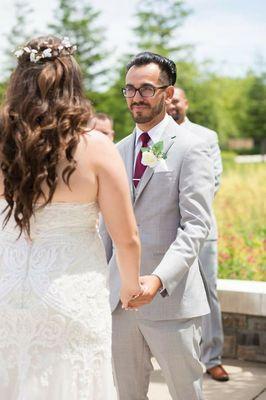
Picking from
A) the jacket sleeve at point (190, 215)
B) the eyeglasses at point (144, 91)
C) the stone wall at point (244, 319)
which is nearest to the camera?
the jacket sleeve at point (190, 215)

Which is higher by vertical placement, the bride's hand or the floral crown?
the floral crown

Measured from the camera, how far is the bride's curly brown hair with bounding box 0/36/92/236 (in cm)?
260

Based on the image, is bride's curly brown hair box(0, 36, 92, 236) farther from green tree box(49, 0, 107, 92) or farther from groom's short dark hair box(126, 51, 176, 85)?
green tree box(49, 0, 107, 92)

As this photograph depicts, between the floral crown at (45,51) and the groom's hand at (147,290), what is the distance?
42.4 inches

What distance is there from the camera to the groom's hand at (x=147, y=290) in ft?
10.2

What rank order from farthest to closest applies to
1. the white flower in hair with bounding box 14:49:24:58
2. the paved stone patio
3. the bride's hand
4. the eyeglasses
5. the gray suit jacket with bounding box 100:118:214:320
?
1. the paved stone patio
2. the eyeglasses
3. the gray suit jacket with bounding box 100:118:214:320
4. the bride's hand
5. the white flower in hair with bounding box 14:49:24:58

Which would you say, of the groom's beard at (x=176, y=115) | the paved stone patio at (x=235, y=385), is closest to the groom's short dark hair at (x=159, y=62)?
the groom's beard at (x=176, y=115)

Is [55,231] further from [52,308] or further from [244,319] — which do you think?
[244,319]

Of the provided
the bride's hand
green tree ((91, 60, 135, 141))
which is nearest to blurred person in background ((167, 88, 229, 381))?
the bride's hand

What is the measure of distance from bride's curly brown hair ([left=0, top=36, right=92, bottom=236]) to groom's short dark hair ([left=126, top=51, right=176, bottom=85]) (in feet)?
3.39

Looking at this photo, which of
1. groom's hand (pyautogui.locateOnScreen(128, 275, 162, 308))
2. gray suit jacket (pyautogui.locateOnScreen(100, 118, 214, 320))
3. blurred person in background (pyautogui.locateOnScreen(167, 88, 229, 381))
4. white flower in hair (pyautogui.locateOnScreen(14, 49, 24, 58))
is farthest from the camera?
blurred person in background (pyautogui.locateOnScreen(167, 88, 229, 381))

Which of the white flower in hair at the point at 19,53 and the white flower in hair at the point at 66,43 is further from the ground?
the white flower in hair at the point at 66,43

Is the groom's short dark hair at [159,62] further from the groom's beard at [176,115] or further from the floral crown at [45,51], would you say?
the groom's beard at [176,115]

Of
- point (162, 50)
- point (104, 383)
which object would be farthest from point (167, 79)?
point (162, 50)
